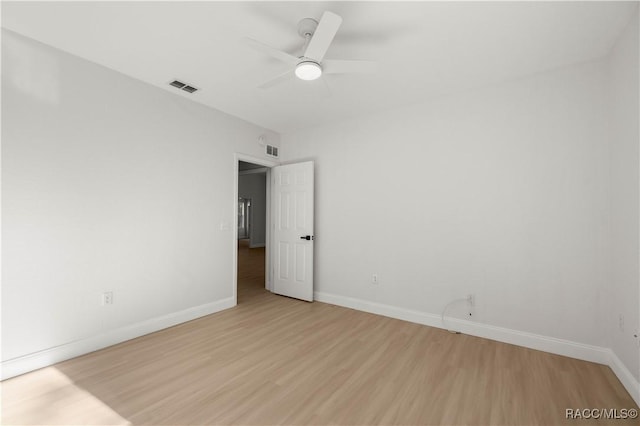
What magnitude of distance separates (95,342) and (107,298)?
1.34 ft

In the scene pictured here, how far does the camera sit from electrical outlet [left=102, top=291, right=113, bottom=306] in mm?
2751

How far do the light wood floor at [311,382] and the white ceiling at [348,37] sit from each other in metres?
2.80

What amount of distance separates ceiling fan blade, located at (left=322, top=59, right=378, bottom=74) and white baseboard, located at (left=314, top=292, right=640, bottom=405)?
283 centimetres

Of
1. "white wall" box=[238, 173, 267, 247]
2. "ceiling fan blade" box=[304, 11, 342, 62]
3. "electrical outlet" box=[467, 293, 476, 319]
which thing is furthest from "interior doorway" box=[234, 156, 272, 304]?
"ceiling fan blade" box=[304, 11, 342, 62]

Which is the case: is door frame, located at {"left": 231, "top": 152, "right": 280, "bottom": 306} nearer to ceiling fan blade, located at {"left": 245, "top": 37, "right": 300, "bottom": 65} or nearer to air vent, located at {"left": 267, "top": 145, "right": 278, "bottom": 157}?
air vent, located at {"left": 267, "top": 145, "right": 278, "bottom": 157}

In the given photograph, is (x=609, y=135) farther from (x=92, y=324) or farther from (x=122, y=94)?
(x=92, y=324)

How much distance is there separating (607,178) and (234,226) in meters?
4.20

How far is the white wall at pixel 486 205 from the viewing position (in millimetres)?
2633

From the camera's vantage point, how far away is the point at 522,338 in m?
2.85

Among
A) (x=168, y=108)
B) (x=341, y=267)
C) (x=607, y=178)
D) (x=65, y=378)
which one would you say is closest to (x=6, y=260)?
(x=65, y=378)

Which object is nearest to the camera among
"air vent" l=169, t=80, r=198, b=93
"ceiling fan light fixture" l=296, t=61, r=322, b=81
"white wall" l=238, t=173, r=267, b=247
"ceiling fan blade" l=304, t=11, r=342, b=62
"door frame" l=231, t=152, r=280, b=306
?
"ceiling fan blade" l=304, t=11, r=342, b=62

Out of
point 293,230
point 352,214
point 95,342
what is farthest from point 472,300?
point 95,342

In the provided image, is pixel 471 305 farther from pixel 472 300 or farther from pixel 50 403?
pixel 50 403

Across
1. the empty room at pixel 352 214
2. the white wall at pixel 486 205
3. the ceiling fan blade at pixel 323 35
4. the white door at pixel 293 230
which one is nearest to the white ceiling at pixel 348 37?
the empty room at pixel 352 214
